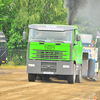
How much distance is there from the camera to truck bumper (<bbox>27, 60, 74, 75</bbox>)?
17375mm

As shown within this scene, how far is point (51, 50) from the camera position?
56.6ft

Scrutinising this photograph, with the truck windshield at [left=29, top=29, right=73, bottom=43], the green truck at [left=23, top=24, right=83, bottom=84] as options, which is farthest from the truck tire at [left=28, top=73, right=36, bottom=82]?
the truck windshield at [left=29, top=29, right=73, bottom=43]

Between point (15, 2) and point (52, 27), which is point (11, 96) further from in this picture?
point (15, 2)

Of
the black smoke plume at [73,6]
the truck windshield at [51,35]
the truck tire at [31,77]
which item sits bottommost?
the truck tire at [31,77]

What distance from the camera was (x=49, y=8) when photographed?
41625mm

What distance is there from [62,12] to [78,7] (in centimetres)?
926

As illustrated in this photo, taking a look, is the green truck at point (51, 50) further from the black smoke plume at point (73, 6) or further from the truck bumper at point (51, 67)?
the black smoke plume at point (73, 6)

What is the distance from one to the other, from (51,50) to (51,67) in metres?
0.96

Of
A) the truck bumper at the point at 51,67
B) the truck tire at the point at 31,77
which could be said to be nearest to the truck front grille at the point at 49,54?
the truck bumper at the point at 51,67

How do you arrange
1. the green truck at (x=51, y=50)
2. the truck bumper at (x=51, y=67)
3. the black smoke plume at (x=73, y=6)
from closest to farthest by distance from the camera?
the green truck at (x=51, y=50) < the truck bumper at (x=51, y=67) < the black smoke plume at (x=73, y=6)

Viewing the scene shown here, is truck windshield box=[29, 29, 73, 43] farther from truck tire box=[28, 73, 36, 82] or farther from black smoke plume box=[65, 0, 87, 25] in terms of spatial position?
black smoke plume box=[65, 0, 87, 25]

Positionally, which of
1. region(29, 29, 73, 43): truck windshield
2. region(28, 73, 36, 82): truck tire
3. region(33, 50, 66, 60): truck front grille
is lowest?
region(28, 73, 36, 82): truck tire

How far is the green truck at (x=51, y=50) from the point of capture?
17.2m

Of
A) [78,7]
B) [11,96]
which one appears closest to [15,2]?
[78,7]
